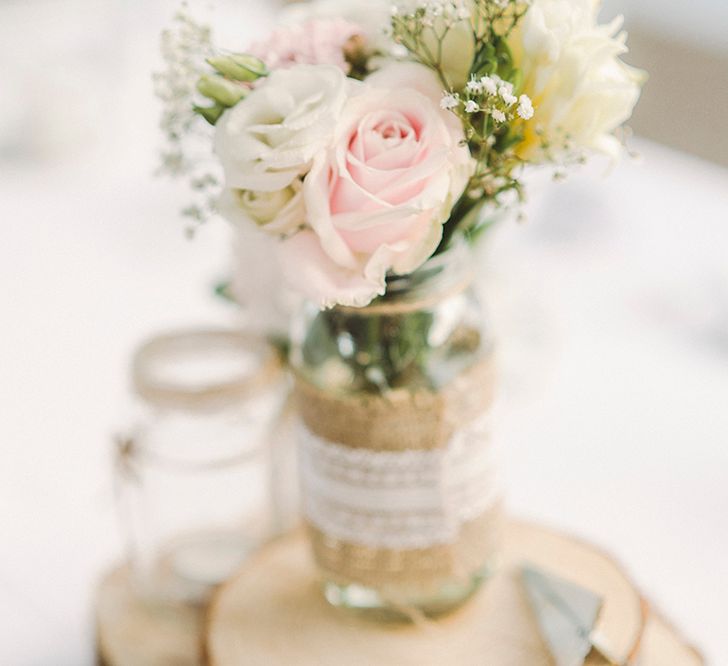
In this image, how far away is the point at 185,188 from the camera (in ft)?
5.16

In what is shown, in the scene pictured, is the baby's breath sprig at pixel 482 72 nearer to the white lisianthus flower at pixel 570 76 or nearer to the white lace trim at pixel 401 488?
the white lisianthus flower at pixel 570 76

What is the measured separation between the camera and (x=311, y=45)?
0.61 m

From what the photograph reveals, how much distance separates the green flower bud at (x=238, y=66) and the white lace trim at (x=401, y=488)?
28 cm

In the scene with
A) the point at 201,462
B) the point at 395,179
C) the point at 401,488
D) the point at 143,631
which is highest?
the point at 395,179

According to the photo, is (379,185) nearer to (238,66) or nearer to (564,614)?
(238,66)

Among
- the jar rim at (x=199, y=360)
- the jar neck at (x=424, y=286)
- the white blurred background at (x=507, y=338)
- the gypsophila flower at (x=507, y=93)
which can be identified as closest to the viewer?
the gypsophila flower at (x=507, y=93)


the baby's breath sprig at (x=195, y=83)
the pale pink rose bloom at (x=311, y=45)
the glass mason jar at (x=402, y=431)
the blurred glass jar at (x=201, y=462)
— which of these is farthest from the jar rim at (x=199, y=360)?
the pale pink rose bloom at (x=311, y=45)

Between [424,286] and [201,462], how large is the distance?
0.33 metres

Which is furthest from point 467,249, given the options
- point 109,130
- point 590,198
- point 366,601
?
point 109,130

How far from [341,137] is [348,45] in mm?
94

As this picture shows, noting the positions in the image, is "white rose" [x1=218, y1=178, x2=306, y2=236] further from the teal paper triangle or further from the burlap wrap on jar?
the teal paper triangle

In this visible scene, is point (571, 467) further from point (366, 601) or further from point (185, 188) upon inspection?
point (185, 188)

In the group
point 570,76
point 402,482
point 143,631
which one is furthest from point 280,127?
point 143,631

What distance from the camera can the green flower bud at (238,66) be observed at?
1.90 feet
